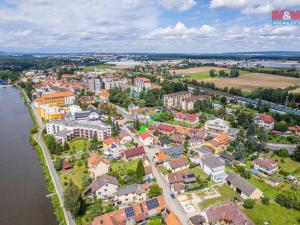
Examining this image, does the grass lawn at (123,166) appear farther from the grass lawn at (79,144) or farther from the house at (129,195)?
the grass lawn at (79,144)

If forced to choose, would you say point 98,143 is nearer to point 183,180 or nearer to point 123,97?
point 183,180

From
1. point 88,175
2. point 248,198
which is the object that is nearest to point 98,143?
point 88,175

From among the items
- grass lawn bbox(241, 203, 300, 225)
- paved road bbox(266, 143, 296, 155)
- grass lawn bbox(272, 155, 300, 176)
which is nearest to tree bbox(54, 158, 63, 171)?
grass lawn bbox(241, 203, 300, 225)

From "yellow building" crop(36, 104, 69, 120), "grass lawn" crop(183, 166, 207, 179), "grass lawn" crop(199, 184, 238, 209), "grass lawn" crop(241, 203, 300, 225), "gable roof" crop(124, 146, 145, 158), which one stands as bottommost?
"grass lawn" crop(241, 203, 300, 225)

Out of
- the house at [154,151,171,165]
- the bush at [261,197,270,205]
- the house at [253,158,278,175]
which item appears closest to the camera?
the bush at [261,197,270,205]

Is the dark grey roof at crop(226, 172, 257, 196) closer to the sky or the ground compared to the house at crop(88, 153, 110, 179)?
closer to the ground

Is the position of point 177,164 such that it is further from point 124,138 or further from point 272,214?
point 124,138

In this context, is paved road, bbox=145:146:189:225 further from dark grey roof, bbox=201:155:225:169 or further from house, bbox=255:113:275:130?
house, bbox=255:113:275:130

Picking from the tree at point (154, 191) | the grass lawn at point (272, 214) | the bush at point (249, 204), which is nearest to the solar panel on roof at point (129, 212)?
the tree at point (154, 191)
